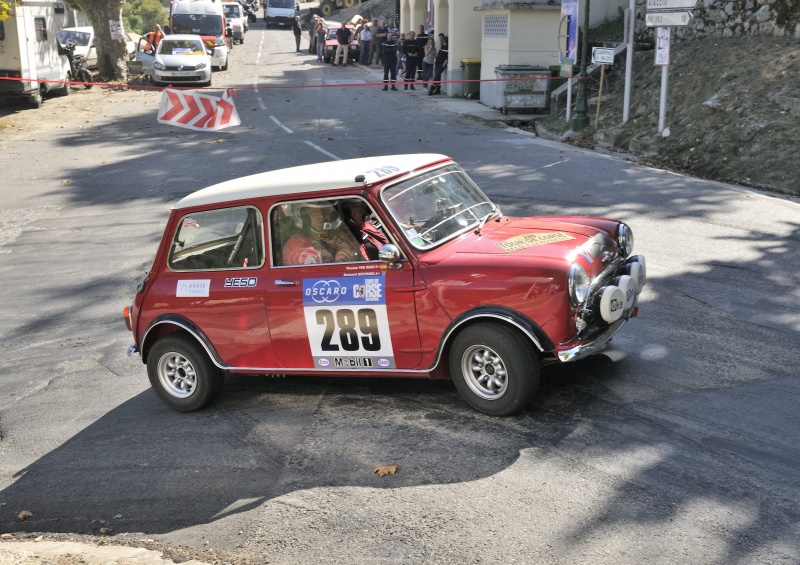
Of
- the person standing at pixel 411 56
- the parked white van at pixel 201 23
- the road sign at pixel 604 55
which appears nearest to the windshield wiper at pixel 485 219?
the road sign at pixel 604 55

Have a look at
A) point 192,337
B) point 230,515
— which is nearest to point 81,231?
point 192,337

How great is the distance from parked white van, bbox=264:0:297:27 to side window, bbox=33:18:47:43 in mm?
38415

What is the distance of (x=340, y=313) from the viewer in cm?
671

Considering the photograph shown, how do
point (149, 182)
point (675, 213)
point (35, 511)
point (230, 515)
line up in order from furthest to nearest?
point (149, 182)
point (675, 213)
point (35, 511)
point (230, 515)

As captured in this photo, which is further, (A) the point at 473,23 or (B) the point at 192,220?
(A) the point at 473,23

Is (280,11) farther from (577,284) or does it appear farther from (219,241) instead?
(577,284)

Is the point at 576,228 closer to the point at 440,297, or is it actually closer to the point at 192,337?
the point at 440,297

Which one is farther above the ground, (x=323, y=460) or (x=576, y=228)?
(x=576, y=228)

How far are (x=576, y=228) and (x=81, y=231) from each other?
31.2 feet

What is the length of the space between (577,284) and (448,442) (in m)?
1.38

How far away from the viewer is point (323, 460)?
6172 millimetres

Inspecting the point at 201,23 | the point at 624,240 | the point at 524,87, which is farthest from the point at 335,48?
the point at 624,240

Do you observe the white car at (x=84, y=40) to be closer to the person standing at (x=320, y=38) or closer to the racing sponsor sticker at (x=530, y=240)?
the person standing at (x=320, y=38)

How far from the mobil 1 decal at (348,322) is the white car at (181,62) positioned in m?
27.6
